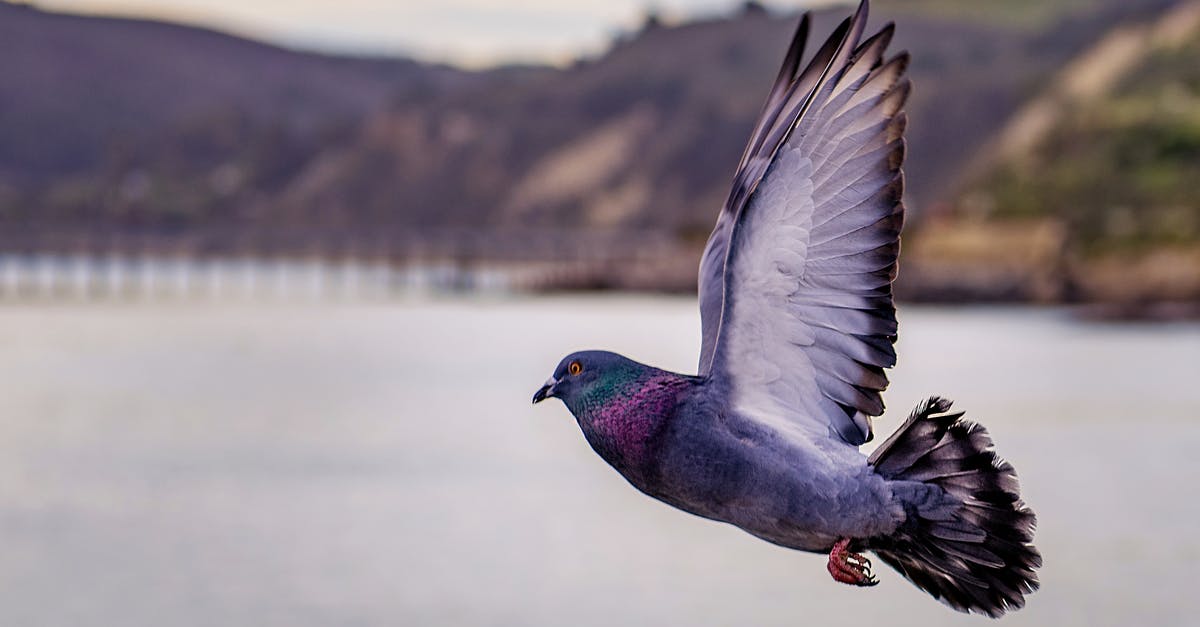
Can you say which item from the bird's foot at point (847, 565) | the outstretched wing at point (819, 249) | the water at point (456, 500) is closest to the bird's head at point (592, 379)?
the outstretched wing at point (819, 249)

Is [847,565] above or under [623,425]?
under

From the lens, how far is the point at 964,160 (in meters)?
172

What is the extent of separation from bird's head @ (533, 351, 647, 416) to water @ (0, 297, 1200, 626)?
68.5 feet

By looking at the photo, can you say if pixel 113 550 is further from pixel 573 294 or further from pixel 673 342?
pixel 573 294

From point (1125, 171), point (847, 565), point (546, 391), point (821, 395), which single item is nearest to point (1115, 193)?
point (1125, 171)

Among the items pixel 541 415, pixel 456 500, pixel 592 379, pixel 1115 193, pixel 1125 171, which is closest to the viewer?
pixel 592 379

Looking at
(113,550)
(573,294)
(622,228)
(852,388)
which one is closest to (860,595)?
(113,550)

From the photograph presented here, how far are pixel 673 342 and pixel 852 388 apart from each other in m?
71.3

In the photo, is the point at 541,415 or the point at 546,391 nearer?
the point at 546,391

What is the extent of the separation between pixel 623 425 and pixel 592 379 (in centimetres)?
13

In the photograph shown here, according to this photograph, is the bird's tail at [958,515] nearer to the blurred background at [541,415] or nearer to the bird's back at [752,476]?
the bird's back at [752,476]

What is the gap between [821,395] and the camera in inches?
184

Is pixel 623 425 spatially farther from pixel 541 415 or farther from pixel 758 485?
pixel 541 415

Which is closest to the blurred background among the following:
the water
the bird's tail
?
the water
